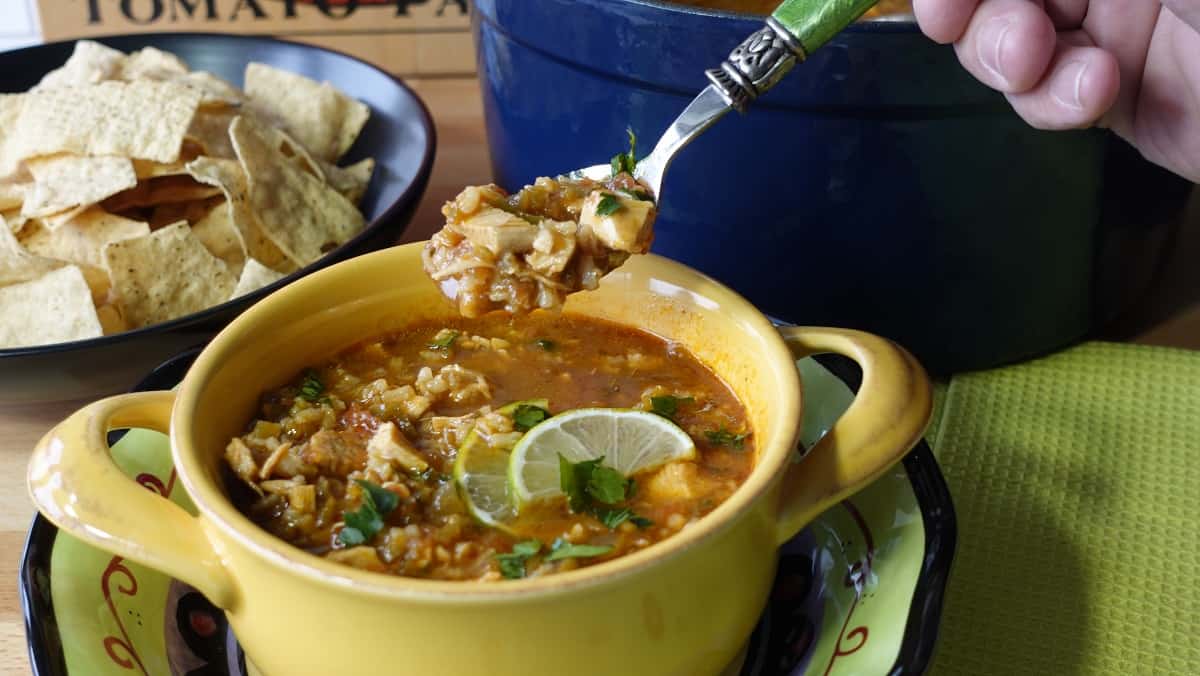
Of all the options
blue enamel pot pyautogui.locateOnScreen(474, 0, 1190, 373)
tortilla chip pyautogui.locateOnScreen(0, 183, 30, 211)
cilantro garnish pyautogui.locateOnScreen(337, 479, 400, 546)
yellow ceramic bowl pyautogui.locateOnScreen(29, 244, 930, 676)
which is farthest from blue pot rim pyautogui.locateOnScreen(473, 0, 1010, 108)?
tortilla chip pyautogui.locateOnScreen(0, 183, 30, 211)

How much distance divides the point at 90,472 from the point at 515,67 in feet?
2.87

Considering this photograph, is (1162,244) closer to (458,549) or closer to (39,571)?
(458,549)

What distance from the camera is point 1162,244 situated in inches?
67.4

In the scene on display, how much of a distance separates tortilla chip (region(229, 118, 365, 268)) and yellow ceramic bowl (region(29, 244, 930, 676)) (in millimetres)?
629

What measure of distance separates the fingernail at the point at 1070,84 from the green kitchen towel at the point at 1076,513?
48 centimetres

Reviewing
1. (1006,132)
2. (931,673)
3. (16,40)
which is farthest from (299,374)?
(16,40)

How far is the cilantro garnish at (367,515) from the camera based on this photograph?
103 centimetres

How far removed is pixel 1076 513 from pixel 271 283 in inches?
44.9

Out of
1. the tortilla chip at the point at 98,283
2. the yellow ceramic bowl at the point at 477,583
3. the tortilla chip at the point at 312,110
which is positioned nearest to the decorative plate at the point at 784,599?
the yellow ceramic bowl at the point at 477,583

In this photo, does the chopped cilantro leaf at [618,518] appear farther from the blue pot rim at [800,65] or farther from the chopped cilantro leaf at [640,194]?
the blue pot rim at [800,65]

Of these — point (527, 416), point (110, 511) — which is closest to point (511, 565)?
point (527, 416)

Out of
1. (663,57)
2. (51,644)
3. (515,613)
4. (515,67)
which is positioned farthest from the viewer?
(515,67)

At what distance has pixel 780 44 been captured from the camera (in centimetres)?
120

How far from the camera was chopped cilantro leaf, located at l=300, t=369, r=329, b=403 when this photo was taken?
1.24 metres
